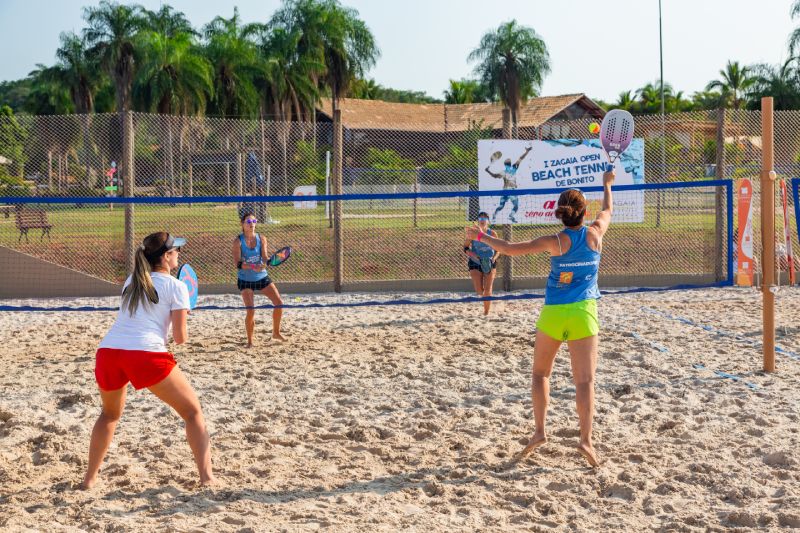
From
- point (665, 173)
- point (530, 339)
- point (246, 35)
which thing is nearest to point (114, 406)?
point (530, 339)

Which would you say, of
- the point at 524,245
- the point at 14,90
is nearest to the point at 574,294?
the point at 524,245

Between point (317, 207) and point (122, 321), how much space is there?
9.82 meters

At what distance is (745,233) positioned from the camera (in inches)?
298

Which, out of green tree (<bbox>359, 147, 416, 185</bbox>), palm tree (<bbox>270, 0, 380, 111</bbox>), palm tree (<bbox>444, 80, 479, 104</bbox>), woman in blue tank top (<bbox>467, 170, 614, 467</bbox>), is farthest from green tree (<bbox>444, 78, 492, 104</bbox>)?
woman in blue tank top (<bbox>467, 170, 614, 467</bbox>)

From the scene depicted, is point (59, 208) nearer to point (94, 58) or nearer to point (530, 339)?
point (530, 339)

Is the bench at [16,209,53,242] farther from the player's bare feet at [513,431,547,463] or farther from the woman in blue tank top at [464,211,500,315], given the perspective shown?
the player's bare feet at [513,431,547,463]

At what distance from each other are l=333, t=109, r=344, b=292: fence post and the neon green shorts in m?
7.41

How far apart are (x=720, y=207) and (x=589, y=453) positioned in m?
8.77

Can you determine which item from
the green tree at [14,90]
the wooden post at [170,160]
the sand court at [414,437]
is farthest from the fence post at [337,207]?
the green tree at [14,90]

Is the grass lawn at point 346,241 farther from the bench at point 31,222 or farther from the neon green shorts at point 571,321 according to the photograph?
the neon green shorts at point 571,321

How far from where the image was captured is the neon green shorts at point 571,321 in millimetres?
4891

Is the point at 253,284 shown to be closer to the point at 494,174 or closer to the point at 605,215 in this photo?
the point at 605,215

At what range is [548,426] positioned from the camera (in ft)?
18.9

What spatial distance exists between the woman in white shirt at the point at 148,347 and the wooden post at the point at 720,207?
32.4 ft
